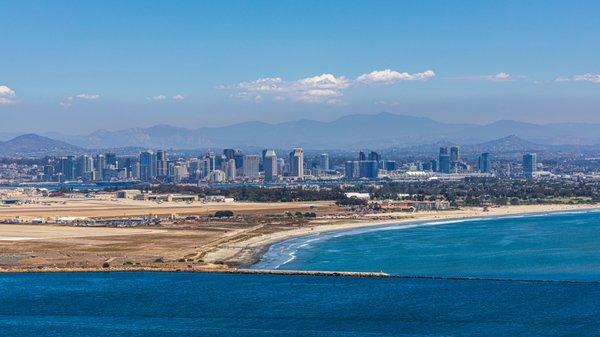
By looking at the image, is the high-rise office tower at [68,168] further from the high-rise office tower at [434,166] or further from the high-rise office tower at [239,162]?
the high-rise office tower at [434,166]

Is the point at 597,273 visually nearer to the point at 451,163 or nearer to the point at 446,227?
the point at 446,227

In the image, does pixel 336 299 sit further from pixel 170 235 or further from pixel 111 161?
pixel 111 161

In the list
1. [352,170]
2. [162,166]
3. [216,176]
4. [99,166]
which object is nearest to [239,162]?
[162,166]

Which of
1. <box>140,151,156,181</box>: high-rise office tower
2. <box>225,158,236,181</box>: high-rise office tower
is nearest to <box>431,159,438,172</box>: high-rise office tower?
<box>225,158,236,181</box>: high-rise office tower

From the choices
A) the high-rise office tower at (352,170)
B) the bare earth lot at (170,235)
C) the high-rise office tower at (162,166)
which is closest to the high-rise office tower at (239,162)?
the high-rise office tower at (162,166)

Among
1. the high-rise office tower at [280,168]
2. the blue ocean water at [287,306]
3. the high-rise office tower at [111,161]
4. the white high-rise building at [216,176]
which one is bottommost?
the blue ocean water at [287,306]
